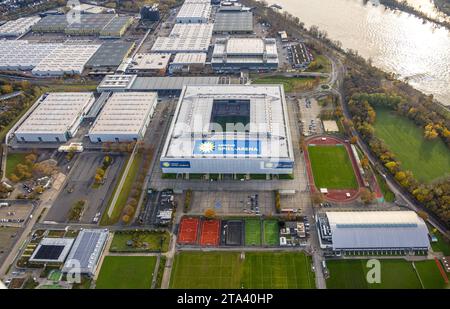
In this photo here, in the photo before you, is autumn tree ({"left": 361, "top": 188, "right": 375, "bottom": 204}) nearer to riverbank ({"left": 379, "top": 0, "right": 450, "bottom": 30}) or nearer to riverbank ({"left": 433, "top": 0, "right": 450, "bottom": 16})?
riverbank ({"left": 379, "top": 0, "right": 450, "bottom": 30})

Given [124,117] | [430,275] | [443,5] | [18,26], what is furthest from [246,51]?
[18,26]

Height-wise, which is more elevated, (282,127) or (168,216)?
(282,127)

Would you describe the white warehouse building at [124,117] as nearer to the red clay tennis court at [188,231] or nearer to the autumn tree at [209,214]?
the red clay tennis court at [188,231]

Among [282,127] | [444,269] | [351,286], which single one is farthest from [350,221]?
[282,127]

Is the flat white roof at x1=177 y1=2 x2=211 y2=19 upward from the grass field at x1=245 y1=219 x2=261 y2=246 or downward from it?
upward

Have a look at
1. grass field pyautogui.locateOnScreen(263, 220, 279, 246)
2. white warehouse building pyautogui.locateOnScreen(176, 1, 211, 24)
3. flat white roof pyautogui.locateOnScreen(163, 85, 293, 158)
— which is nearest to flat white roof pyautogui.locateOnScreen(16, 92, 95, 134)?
flat white roof pyautogui.locateOnScreen(163, 85, 293, 158)

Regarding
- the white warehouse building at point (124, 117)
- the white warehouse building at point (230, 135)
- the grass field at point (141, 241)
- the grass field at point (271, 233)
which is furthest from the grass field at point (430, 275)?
the white warehouse building at point (124, 117)

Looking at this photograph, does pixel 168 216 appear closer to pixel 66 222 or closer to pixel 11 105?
pixel 66 222
